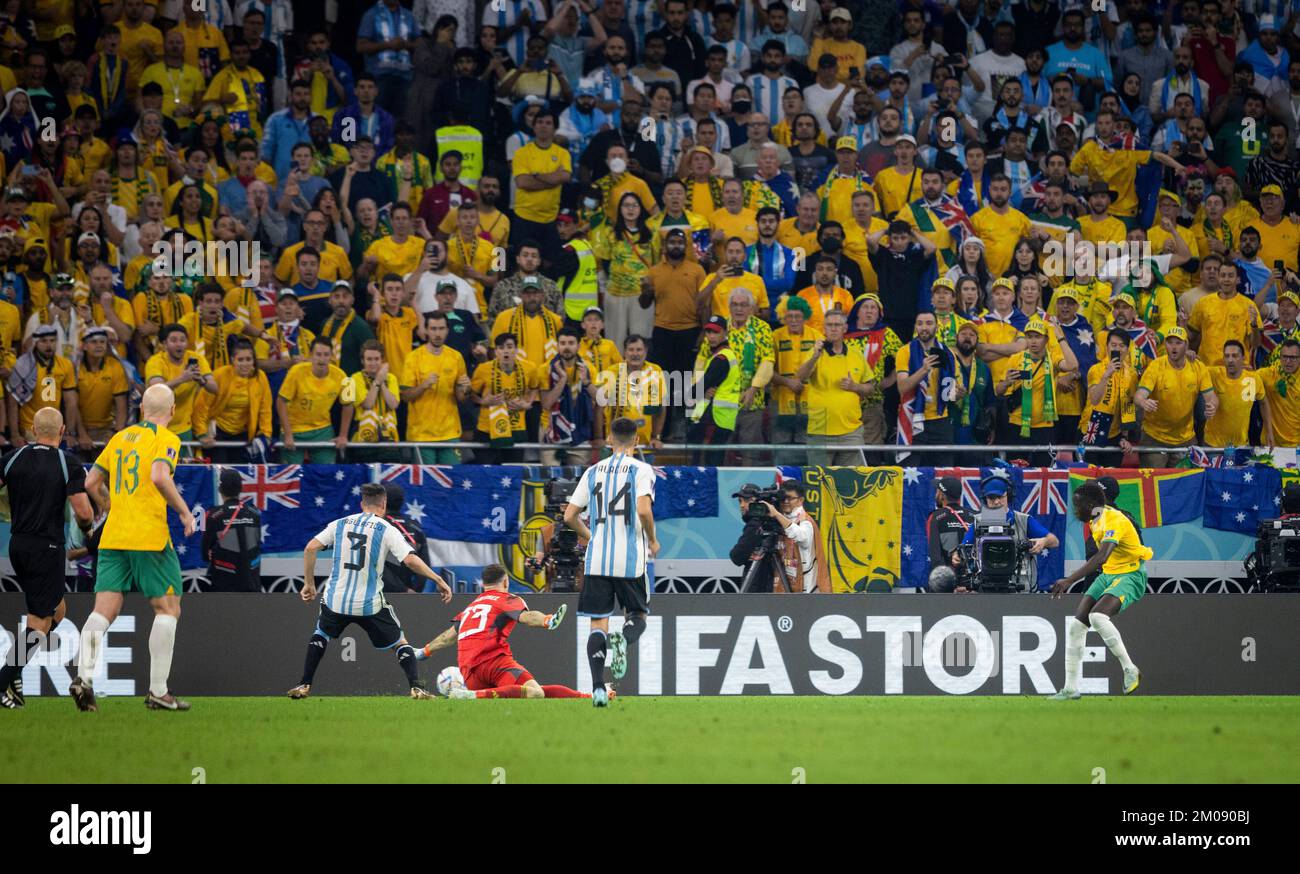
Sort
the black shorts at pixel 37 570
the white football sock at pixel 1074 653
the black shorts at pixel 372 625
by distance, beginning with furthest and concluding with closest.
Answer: the white football sock at pixel 1074 653 → the black shorts at pixel 372 625 → the black shorts at pixel 37 570

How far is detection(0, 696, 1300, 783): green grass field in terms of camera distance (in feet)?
31.4

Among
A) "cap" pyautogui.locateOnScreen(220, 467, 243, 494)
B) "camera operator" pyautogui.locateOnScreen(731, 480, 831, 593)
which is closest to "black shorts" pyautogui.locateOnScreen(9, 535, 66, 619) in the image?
"cap" pyautogui.locateOnScreen(220, 467, 243, 494)

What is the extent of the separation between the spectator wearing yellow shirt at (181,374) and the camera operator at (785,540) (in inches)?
214

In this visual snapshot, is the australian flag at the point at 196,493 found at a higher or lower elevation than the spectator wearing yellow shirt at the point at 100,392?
lower

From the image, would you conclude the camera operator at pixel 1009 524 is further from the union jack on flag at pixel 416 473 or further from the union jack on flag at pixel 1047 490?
the union jack on flag at pixel 416 473

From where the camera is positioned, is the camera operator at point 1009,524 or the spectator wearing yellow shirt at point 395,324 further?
the spectator wearing yellow shirt at point 395,324

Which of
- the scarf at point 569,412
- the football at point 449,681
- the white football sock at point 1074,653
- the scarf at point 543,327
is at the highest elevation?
the scarf at point 543,327

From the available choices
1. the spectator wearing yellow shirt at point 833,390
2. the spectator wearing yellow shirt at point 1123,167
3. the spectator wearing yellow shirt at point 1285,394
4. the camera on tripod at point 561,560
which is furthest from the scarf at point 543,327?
the spectator wearing yellow shirt at point 1285,394

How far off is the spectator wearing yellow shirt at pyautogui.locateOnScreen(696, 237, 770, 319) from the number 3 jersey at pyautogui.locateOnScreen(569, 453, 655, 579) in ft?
18.5

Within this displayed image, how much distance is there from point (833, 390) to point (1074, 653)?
4303 mm

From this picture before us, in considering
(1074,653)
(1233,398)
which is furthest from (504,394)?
(1233,398)

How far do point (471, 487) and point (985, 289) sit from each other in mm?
6670

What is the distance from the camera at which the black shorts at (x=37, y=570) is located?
1290 cm

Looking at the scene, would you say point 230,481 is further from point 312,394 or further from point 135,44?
point 135,44
